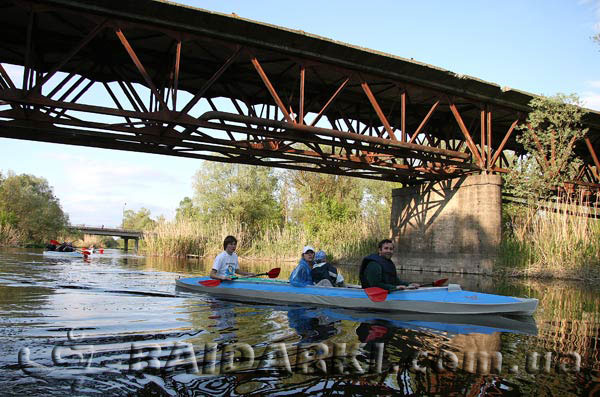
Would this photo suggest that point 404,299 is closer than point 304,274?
Yes

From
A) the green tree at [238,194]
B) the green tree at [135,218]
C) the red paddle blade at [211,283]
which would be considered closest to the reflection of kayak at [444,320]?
the red paddle blade at [211,283]

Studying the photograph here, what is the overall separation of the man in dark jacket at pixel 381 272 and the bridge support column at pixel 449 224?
945cm

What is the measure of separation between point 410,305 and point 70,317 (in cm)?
508

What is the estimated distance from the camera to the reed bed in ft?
49.1

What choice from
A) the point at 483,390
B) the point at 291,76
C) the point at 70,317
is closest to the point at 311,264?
the point at 70,317

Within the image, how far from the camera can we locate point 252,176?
38.5 metres

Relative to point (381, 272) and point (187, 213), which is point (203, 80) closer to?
point (381, 272)

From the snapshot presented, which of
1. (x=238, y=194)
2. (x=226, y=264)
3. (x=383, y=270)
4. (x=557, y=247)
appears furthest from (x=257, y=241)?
(x=383, y=270)

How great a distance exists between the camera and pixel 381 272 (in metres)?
8.30

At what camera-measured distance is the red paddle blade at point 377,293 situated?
26.3 ft

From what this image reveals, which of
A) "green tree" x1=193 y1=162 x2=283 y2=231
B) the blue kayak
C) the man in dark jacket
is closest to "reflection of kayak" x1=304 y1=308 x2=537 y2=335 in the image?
the blue kayak

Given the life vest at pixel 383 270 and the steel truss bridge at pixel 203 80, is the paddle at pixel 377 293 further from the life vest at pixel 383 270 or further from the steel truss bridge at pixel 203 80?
the steel truss bridge at pixel 203 80

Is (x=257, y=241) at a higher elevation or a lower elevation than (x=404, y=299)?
higher

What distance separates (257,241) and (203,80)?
13163 millimetres
